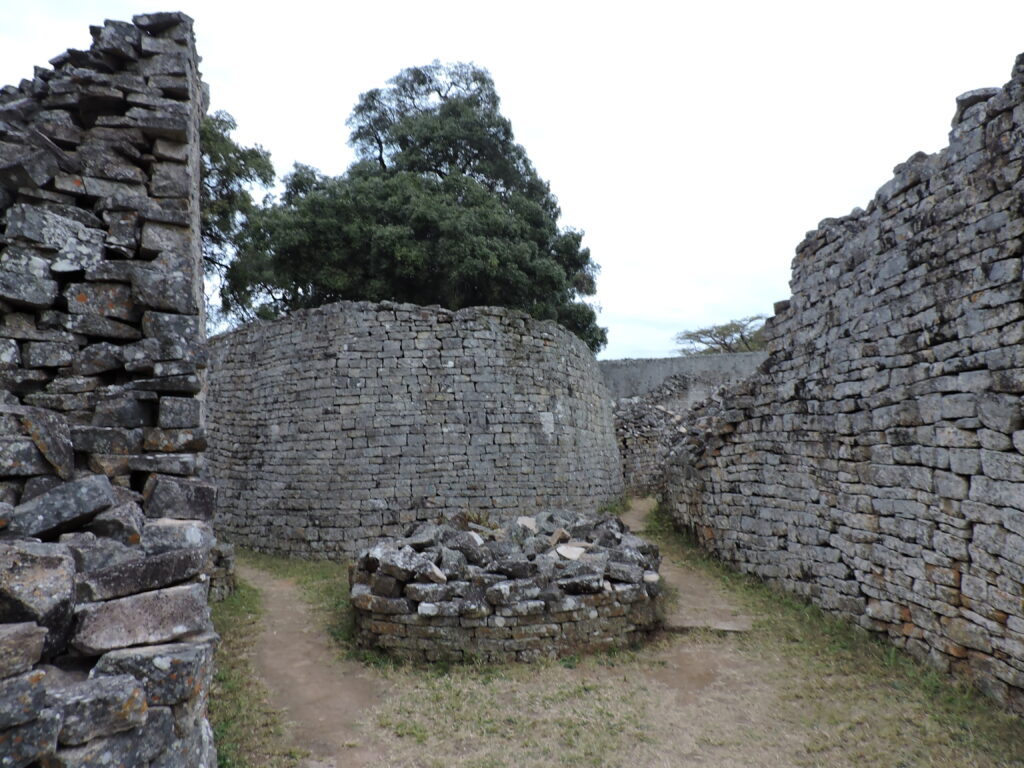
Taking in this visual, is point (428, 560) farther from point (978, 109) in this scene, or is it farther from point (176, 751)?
point (978, 109)

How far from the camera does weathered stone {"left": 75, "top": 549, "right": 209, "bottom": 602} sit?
7.54ft

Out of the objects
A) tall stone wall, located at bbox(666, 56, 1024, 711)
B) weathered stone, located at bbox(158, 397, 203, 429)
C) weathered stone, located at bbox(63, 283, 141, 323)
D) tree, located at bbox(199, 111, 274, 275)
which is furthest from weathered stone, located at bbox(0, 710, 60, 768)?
tree, located at bbox(199, 111, 274, 275)

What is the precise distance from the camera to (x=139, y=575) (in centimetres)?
241

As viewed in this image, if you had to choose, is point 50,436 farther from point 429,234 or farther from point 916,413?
point 429,234

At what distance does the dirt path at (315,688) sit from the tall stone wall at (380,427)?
290 cm

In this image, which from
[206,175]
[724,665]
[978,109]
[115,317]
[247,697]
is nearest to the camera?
[115,317]

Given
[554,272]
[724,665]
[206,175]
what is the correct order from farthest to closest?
[554,272], [206,175], [724,665]

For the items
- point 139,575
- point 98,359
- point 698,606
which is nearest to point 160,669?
point 139,575

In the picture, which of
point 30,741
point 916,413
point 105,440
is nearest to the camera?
point 30,741

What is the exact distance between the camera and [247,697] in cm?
508

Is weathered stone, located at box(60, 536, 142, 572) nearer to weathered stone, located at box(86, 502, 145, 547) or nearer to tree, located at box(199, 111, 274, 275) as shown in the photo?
weathered stone, located at box(86, 502, 145, 547)

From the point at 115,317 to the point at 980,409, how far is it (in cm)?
600

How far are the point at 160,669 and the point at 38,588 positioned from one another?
1.73 ft

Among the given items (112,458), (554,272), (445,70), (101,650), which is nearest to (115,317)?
(112,458)
